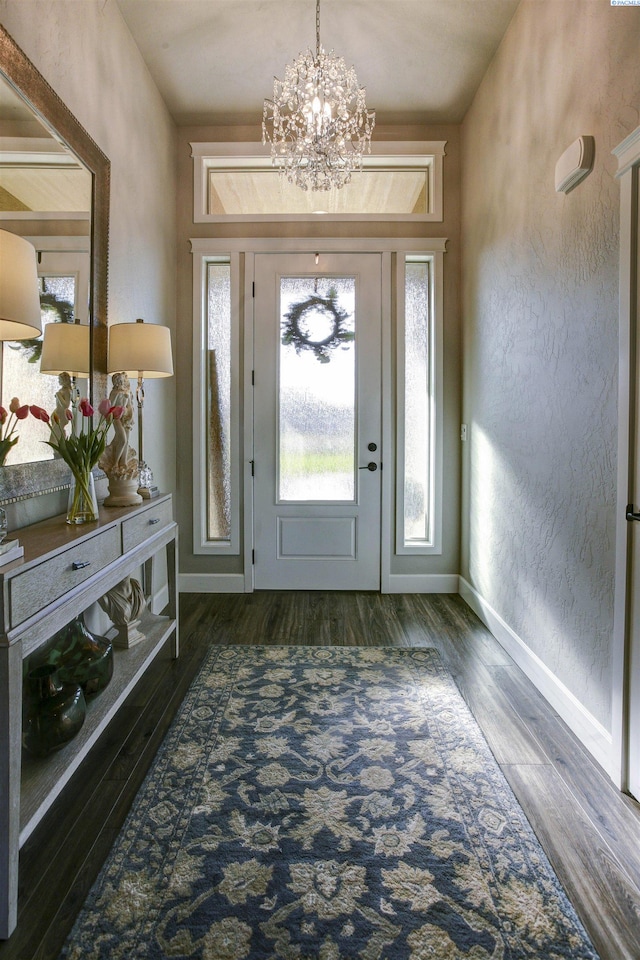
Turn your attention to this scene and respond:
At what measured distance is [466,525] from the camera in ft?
11.6

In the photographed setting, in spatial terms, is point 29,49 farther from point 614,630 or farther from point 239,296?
point 614,630

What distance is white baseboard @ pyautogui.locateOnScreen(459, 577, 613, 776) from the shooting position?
179 centimetres

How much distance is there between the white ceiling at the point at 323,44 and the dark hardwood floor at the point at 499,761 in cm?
332

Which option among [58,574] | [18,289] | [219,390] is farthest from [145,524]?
[219,390]

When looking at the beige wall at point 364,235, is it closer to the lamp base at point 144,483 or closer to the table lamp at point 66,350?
the lamp base at point 144,483

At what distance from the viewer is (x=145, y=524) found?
2.17 m

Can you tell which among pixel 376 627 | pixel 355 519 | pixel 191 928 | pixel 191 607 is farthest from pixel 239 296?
pixel 191 928

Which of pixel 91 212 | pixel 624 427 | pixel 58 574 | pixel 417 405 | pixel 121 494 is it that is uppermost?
pixel 91 212

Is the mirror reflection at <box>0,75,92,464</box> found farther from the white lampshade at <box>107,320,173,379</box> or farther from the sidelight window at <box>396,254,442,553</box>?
the sidelight window at <box>396,254,442,553</box>

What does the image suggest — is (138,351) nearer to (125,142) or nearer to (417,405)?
(125,142)

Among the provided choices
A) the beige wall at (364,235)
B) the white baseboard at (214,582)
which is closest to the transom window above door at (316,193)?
the beige wall at (364,235)

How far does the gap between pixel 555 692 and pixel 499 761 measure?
0.53 m

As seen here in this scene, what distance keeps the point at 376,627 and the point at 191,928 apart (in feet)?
6.61

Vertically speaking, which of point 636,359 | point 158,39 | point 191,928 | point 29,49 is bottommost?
point 191,928
